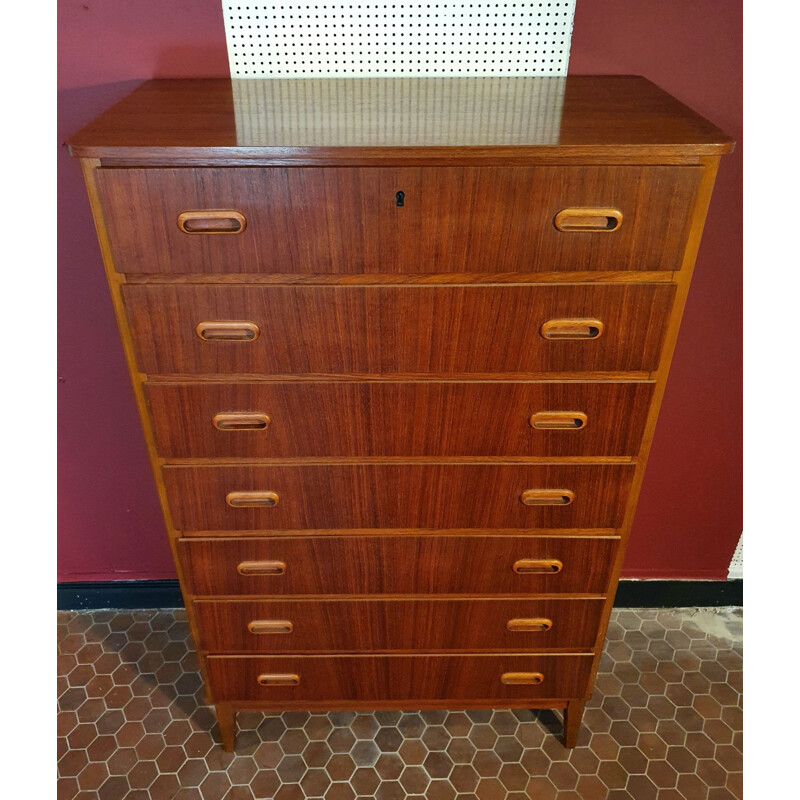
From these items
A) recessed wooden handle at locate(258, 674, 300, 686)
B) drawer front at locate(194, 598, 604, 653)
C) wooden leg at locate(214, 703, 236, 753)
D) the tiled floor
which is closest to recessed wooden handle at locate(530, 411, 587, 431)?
drawer front at locate(194, 598, 604, 653)

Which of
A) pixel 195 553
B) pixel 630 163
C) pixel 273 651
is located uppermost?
pixel 630 163

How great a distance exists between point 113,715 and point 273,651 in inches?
27.6

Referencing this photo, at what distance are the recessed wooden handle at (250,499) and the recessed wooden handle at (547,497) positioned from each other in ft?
1.89

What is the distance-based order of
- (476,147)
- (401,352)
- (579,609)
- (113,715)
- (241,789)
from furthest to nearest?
(113,715), (241,789), (579,609), (401,352), (476,147)

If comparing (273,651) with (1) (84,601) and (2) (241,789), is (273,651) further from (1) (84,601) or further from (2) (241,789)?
(1) (84,601)

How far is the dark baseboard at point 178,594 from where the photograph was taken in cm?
244

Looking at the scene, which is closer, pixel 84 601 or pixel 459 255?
pixel 459 255

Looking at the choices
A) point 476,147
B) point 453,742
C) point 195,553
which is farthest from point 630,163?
point 453,742

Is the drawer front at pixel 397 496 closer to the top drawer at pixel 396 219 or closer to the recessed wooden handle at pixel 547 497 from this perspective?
the recessed wooden handle at pixel 547 497

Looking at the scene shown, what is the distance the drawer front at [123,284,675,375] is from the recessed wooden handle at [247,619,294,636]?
2.33ft

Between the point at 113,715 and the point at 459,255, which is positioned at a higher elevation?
the point at 459,255

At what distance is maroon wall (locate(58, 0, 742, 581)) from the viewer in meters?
1.67

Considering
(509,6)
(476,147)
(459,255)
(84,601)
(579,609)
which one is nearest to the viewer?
(476,147)

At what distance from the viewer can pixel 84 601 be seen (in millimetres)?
2467
